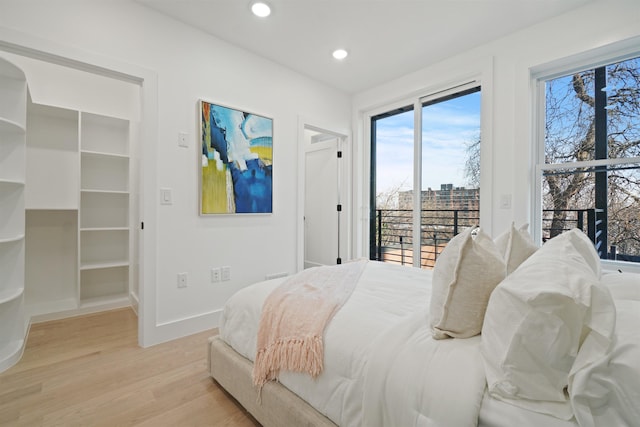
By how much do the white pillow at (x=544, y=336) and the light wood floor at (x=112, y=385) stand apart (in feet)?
4.13

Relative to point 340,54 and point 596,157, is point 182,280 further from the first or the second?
point 596,157

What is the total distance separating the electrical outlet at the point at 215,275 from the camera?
273cm

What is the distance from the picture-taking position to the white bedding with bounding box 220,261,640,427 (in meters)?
0.76

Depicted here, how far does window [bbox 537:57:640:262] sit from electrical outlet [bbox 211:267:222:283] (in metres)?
2.98

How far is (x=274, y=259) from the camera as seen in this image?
3.22 meters

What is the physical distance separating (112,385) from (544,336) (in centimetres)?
224

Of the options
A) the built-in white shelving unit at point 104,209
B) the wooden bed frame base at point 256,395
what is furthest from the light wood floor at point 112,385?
the built-in white shelving unit at point 104,209

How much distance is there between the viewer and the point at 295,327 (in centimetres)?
128

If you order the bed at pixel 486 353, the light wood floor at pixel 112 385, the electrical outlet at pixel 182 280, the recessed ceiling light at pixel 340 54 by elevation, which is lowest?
the light wood floor at pixel 112 385

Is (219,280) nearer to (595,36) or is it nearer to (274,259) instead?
(274,259)

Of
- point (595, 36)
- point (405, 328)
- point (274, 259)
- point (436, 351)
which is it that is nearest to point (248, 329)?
point (405, 328)

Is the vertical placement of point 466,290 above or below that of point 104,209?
below

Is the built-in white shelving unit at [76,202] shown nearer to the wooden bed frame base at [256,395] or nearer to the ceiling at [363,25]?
the ceiling at [363,25]

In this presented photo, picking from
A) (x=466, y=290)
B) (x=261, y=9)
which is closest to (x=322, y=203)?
(x=261, y=9)
